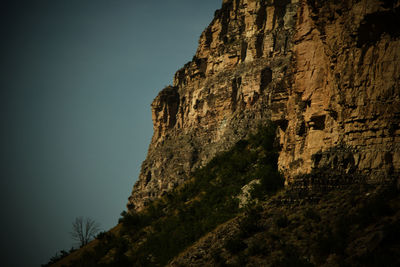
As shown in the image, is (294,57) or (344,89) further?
(294,57)

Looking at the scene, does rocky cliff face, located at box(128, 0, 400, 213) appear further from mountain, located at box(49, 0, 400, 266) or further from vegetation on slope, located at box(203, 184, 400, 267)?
vegetation on slope, located at box(203, 184, 400, 267)

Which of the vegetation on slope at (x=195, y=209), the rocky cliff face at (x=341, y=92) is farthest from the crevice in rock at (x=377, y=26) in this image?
the vegetation on slope at (x=195, y=209)

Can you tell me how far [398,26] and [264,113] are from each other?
2970 centimetres

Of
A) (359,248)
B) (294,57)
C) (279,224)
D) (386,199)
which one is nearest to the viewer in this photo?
(359,248)

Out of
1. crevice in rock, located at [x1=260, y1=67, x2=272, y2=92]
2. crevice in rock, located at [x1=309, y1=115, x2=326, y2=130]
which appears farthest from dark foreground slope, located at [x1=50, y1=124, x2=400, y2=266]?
crevice in rock, located at [x1=260, y1=67, x2=272, y2=92]

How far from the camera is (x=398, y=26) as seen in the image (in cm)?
1559

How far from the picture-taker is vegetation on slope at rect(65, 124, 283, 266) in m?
28.1

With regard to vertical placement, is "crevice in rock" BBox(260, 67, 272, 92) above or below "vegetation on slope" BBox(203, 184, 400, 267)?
above

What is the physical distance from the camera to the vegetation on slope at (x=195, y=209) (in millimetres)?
28125

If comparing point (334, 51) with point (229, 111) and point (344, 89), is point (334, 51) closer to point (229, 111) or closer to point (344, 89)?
point (344, 89)

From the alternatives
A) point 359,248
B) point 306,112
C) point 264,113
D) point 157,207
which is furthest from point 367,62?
point 157,207

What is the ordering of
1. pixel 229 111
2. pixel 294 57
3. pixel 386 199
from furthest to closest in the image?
pixel 229 111 < pixel 294 57 < pixel 386 199

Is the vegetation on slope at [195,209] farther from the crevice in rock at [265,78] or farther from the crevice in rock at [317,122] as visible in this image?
the crevice in rock at [265,78]

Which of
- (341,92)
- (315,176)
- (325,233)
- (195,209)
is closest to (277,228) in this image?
(325,233)
